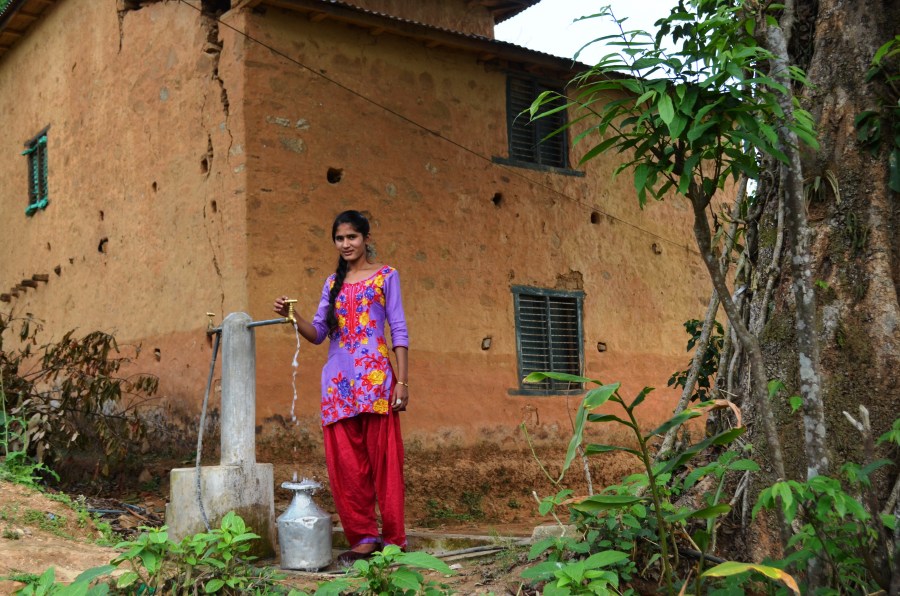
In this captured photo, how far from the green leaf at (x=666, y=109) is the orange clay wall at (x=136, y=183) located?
487 cm

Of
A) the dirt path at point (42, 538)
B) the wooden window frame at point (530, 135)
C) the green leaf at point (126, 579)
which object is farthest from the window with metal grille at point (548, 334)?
the green leaf at point (126, 579)

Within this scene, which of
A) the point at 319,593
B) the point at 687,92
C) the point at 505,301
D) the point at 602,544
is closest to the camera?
the point at 687,92

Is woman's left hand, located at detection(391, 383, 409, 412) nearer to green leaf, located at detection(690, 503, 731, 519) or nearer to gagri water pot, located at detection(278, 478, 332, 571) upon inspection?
gagri water pot, located at detection(278, 478, 332, 571)

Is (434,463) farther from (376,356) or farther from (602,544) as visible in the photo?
(602,544)

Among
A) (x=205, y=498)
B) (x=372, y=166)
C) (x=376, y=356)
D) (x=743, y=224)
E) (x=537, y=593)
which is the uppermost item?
(x=372, y=166)

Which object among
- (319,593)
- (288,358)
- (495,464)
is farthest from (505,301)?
(319,593)

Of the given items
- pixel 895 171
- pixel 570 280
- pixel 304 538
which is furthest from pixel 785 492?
pixel 570 280

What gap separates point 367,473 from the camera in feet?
16.5

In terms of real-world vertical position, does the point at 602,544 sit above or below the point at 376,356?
below

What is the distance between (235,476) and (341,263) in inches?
47.4

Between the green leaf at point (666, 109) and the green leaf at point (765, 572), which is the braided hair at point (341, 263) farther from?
the green leaf at point (765, 572)

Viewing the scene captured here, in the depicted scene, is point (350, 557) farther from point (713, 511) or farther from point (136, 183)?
point (136, 183)

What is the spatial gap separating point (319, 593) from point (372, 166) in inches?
203

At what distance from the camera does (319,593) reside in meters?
3.43
